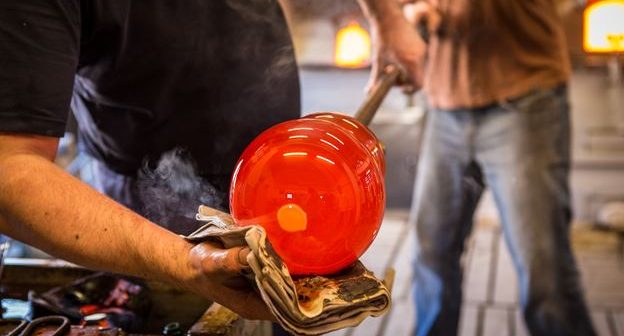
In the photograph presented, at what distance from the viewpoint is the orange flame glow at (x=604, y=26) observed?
4.01m

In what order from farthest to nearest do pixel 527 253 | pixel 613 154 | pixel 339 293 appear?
pixel 613 154 → pixel 527 253 → pixel 339 293

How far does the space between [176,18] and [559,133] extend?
160cm

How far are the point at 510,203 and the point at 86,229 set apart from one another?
1.90 m

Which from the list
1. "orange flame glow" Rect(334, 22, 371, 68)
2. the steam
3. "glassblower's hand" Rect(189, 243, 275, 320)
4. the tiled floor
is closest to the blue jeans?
the tiled floor

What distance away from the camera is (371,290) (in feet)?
3.19

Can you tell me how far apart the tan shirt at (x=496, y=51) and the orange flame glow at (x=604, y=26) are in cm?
146

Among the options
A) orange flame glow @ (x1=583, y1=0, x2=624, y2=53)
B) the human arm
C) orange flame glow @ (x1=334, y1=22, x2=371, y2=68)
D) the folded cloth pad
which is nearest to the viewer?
the folded cloth pad

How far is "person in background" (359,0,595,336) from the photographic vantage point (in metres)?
2.53

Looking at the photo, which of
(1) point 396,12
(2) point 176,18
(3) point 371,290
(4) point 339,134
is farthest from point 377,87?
(3) point 371,290

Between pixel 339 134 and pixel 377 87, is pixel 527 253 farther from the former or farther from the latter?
pixel 339 134

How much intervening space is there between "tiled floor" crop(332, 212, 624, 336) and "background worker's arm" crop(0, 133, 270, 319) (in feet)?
7.93

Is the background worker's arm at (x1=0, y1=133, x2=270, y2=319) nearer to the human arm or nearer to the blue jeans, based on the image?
the human arm

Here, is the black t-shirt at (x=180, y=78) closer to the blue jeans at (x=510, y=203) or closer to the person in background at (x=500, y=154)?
the person in background at (x=500, y=154)

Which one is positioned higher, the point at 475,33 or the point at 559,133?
the point at 475,33
